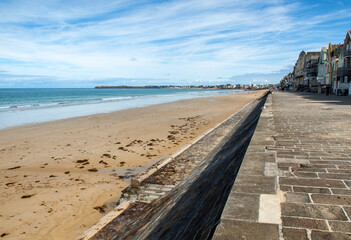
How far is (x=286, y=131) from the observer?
8023mm

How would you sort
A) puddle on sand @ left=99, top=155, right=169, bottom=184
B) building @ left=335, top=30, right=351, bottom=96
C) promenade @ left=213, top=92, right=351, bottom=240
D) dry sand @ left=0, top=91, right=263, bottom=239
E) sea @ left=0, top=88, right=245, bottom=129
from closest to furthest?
1. promenade @ left=213, top=92, right=351, bottom=240
2. dry sand @ left=0, top=91, right=263, bottom=239
3. puddle on sand @ left=99, top=155, right=169, bottom=184
4. sea @ left=0, top=88, right=245, bottom=129
5. building @ left=335, top=30, right=351, bottom=96

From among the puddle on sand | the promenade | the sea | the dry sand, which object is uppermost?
the promenade

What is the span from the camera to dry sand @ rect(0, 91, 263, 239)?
17.2 ft

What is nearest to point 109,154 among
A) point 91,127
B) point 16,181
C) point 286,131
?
point 16,181

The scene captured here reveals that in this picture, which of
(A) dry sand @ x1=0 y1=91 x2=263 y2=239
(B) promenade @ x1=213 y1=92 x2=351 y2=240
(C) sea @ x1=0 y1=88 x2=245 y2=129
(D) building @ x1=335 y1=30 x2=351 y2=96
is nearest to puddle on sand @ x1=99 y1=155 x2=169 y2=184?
(A) dry sand @ x1=0 y1=91 x2=263 y2=239

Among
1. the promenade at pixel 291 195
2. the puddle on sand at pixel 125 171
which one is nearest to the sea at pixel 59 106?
the puddle on sand at pixel 125 171

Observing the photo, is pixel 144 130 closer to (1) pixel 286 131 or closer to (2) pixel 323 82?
(1) pixel 286 131

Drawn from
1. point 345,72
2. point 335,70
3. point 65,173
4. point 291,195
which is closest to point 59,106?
point 65,173

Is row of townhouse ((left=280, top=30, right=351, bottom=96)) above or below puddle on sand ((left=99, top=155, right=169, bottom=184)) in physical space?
above

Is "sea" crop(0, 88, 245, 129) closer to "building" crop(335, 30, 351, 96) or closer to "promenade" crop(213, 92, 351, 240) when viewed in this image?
"promenade" crop(213, 92, 351, 240)

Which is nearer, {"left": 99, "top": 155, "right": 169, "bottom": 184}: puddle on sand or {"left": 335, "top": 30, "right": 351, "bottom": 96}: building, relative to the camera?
{"left": 99, "top": 155, "right": 169, "bottom": 184}: puddle on sand

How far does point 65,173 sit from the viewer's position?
8148mm

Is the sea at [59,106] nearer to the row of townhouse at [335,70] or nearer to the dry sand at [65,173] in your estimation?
the dry sand at [65,173]

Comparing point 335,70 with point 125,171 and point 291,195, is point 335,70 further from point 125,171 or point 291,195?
point 291,195
